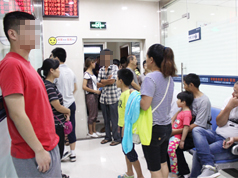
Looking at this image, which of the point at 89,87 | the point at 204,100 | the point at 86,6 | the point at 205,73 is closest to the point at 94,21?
the point at 86,6

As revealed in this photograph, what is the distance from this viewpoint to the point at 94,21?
4277 mm

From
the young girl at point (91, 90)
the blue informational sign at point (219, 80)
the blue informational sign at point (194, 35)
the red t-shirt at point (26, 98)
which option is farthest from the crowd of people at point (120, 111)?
the blue informational sign at point (194, 35)

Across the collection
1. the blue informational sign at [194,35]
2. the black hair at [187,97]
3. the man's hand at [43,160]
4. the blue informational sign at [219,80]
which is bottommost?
the man's hand at [43,160]

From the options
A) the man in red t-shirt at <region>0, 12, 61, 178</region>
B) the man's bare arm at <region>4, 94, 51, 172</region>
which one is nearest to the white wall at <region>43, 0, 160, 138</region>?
the man in red t-shirt at <region>0, 12, 61, 178</region>

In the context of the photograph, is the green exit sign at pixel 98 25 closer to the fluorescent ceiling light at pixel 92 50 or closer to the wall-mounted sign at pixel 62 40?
the wall-mounted sign at pixel 62 40

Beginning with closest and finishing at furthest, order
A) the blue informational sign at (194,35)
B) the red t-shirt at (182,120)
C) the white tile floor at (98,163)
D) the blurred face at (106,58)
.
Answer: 1. the red t-shirt at (182,120)
2. the white tile floor at (98,163)
3. the blue informational sign at (194,35)
4. the blurred face at (106,58)

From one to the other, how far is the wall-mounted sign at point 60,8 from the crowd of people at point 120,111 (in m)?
1.23

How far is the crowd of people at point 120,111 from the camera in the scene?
104 centimetres

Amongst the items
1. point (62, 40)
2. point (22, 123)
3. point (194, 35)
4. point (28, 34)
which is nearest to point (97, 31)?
point (62, 40)

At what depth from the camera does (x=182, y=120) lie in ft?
8.43

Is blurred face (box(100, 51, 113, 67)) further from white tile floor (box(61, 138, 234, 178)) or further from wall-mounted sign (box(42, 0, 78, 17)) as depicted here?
white tile floor (box(61, 138, 234, 178))

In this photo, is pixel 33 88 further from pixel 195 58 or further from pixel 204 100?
pixel 195 58

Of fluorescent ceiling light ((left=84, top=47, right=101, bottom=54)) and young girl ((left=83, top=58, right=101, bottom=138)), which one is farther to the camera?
fluorescent ceiling light ((left=84, top=47, right=101, bottom=54))

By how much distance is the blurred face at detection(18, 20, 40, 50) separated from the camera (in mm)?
1087
